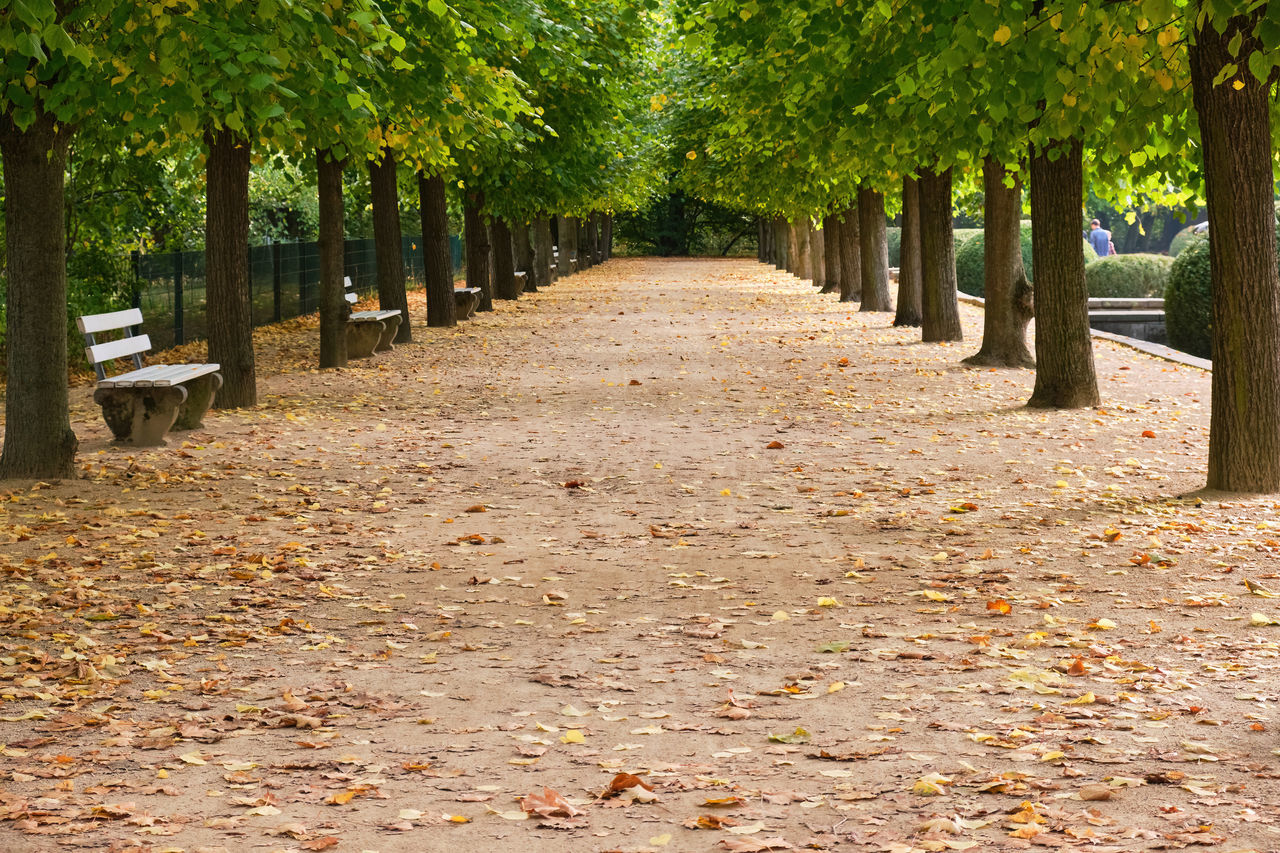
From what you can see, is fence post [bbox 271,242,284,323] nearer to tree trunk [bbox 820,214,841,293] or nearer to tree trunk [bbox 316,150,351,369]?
tree trunk [bbox 316,150,351,369]

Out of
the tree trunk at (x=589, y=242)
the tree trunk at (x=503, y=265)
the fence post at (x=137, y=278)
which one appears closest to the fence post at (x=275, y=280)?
the tree trunk at (x=503, y=265)

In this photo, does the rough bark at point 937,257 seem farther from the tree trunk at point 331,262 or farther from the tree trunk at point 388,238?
the tree trunk at point 331,262

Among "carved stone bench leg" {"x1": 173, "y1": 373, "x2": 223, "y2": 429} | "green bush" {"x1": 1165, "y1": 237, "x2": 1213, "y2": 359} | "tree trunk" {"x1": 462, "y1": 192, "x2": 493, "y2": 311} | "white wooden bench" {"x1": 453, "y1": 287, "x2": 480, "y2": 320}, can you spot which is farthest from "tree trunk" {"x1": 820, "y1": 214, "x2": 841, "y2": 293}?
"carved stone bench leg" {"x1": 173, "y1": 373, "x2": 223, "y2": 429}

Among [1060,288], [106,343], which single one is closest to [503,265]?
[106,343]

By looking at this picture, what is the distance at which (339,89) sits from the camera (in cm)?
968

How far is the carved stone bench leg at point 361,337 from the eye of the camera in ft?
60.6

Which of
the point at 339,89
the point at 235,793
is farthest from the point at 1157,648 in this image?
the point at 339,89

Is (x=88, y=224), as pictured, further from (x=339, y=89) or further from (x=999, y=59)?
(x=999, y=59)

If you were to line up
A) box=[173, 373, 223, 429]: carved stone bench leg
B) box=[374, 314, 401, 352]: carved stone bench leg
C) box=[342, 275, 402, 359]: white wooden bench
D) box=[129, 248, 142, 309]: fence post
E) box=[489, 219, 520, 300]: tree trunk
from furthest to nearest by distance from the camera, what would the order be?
1. box=[489, 219, 520, 300]: tree trunk
2. box=[374, 314, 401, 352]: carved stone bench leg
3. box=[129, 248, 142, 309]: fence post
4. box=[342, 275, 402, 359]: white wooden bench
5. box=[173, 373, 223, 429]: carved stone bench leg

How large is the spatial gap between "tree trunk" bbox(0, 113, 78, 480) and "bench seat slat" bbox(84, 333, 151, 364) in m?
1.75

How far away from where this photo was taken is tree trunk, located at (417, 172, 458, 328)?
77.1ft

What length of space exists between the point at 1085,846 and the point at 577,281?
4165 cm

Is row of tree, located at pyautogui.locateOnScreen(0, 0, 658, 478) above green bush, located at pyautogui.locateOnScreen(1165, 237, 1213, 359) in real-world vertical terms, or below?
above

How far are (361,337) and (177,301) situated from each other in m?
3.61
